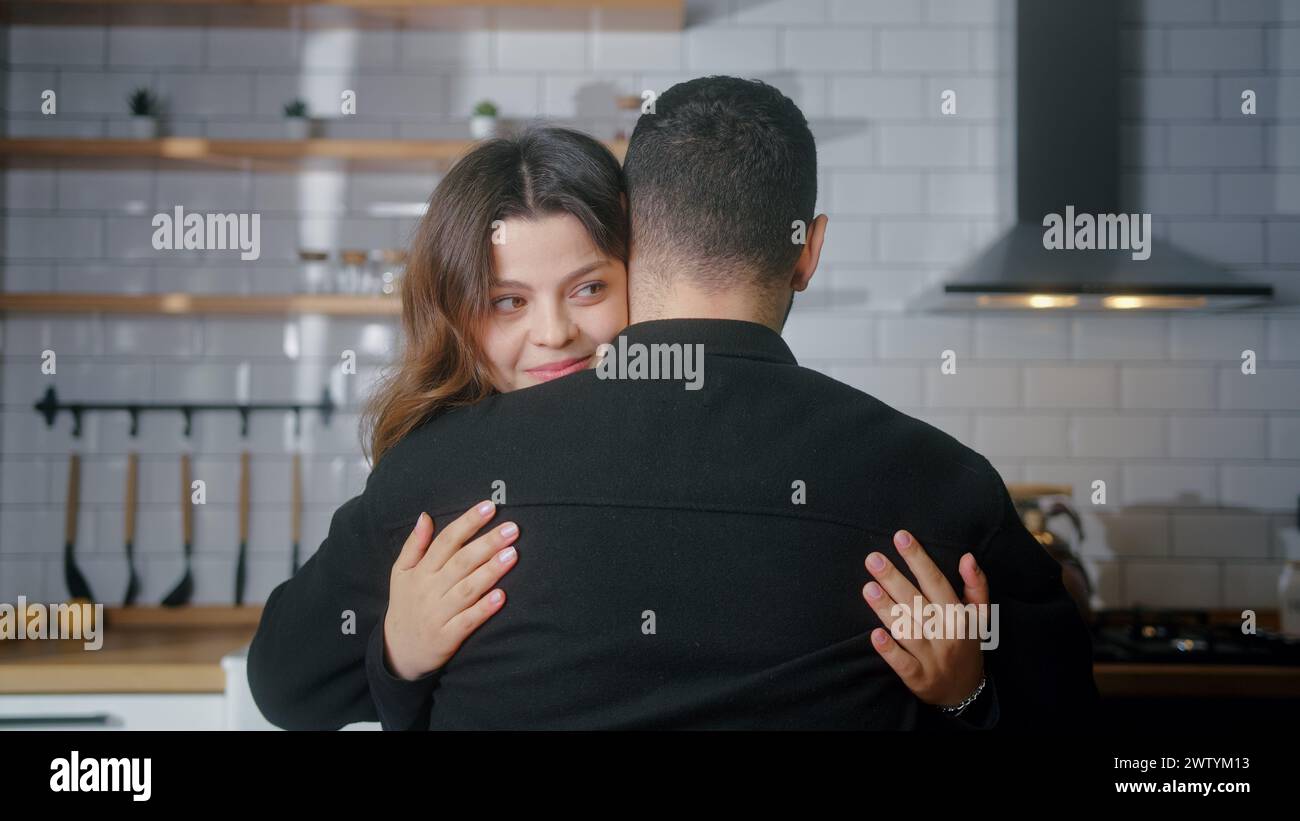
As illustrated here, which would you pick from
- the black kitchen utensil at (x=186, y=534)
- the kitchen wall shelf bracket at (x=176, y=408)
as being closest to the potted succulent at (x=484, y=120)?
the kitchen wall shelf bracket at (x=176, y=408)

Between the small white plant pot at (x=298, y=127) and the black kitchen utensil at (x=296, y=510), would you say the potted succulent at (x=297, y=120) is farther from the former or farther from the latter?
the black kitchen utensil at (x=296, y=510)

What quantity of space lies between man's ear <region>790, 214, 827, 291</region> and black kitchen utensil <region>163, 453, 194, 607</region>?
5.36 ft

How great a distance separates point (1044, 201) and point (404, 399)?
4.85 feet

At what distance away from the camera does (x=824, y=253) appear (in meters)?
2.02

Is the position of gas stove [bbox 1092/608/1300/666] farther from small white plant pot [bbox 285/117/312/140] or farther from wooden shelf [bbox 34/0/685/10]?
small white plant pot [bbox 285/117/312/140]

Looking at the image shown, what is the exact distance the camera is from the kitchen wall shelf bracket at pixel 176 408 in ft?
6.68

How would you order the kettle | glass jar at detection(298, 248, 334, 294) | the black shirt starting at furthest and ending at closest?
glass jar at detection(298, 248, 334, 294) → the kettle → the black shirt

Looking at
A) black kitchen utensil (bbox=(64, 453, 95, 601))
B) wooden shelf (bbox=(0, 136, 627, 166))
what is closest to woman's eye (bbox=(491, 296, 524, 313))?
wooden shelf (bbox=(0, 136, 627, 166))

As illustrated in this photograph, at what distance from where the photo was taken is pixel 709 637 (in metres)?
0.78

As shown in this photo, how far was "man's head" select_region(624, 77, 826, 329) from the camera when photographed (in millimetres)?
816

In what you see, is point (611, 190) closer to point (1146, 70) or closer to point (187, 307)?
point (187, 307)

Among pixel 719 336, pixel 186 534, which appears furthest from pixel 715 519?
pixel 186 534

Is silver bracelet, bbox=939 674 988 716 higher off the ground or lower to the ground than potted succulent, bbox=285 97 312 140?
lower
